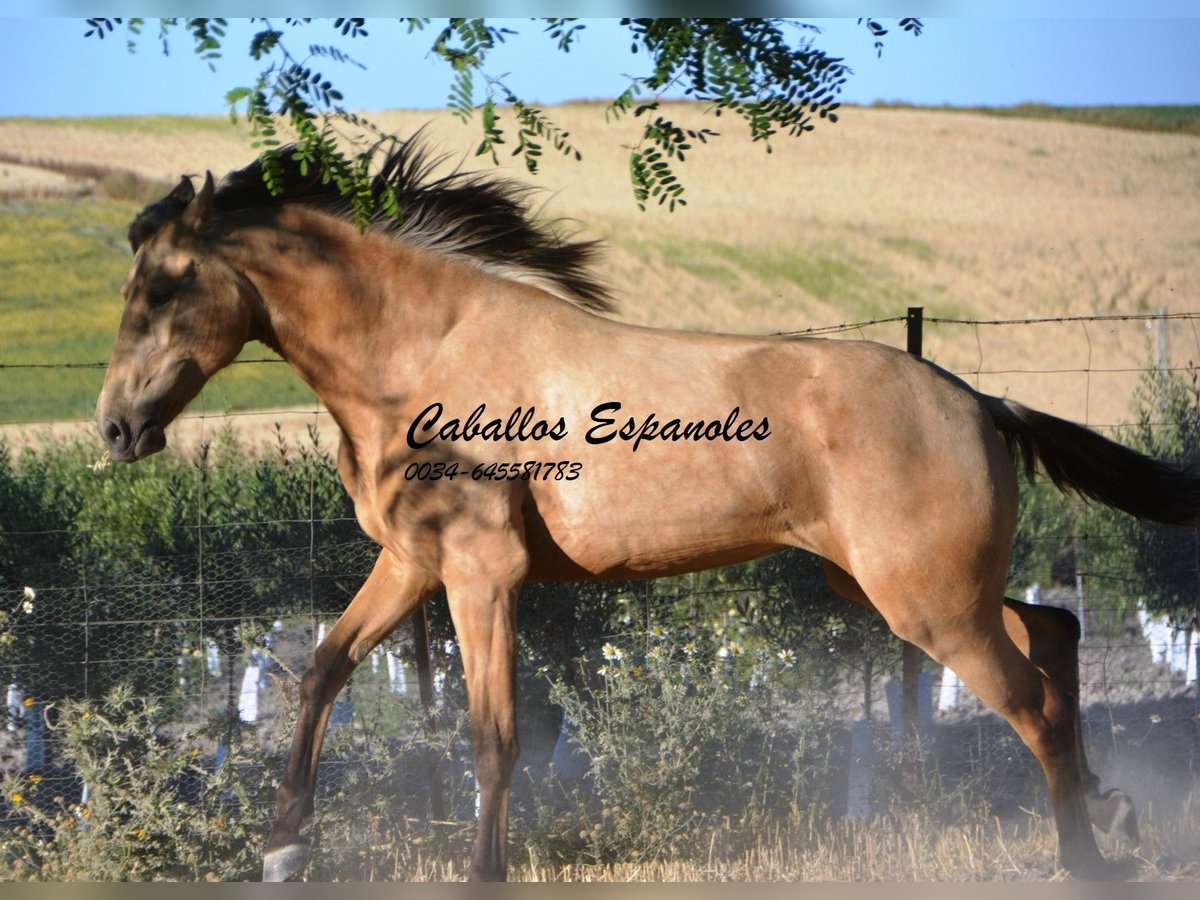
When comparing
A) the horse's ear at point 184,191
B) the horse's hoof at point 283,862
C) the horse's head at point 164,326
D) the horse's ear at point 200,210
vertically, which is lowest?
the horse's hoof at point 283,862

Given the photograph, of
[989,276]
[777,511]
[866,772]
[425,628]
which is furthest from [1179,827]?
[989,276]

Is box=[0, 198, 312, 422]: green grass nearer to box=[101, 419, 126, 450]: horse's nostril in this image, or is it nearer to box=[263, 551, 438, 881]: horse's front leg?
box=[263, 551, 438, 881]: horse's front leg

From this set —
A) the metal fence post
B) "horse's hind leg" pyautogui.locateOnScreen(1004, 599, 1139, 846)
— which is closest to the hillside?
the metal fence post

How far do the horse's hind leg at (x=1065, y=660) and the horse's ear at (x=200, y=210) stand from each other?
341 centimetres

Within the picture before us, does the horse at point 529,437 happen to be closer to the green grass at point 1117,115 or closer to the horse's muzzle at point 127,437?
the horse's muzzle at point 127,437

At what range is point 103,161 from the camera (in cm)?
3362

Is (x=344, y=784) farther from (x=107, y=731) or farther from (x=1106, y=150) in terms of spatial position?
(x=1106, y=150)

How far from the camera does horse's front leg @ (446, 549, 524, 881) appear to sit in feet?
13.6

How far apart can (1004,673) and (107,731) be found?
12.3 ft

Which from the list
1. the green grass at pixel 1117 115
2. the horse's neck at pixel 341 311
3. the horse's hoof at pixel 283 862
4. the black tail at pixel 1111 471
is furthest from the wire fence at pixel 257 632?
the green grass at pixel 1117 115

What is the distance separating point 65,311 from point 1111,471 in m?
27.5

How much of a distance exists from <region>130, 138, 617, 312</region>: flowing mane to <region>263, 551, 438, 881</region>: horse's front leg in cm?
124

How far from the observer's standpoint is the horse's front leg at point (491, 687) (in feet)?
13.6

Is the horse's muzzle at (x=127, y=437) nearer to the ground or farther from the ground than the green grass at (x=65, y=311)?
nearer to the ground
